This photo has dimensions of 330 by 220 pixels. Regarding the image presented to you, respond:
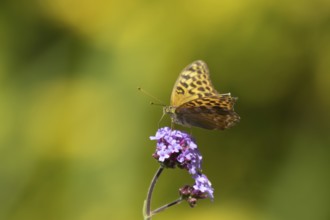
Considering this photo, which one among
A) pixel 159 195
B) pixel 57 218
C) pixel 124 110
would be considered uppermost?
pixel 124 110

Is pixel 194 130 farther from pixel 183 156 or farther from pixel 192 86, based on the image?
pixel 183 156

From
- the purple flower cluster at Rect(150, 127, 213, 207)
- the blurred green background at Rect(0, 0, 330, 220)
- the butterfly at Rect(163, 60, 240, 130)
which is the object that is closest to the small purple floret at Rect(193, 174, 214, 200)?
the purple flower cluster at Rect(150, 127, 213, 207)

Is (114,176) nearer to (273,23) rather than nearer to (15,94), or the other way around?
(15,94)

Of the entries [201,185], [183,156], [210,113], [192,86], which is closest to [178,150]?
[183,156]

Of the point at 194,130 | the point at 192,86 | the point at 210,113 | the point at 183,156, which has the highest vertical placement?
the point at 192,86

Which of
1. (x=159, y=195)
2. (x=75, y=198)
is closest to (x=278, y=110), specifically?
(x=159, y=195)
